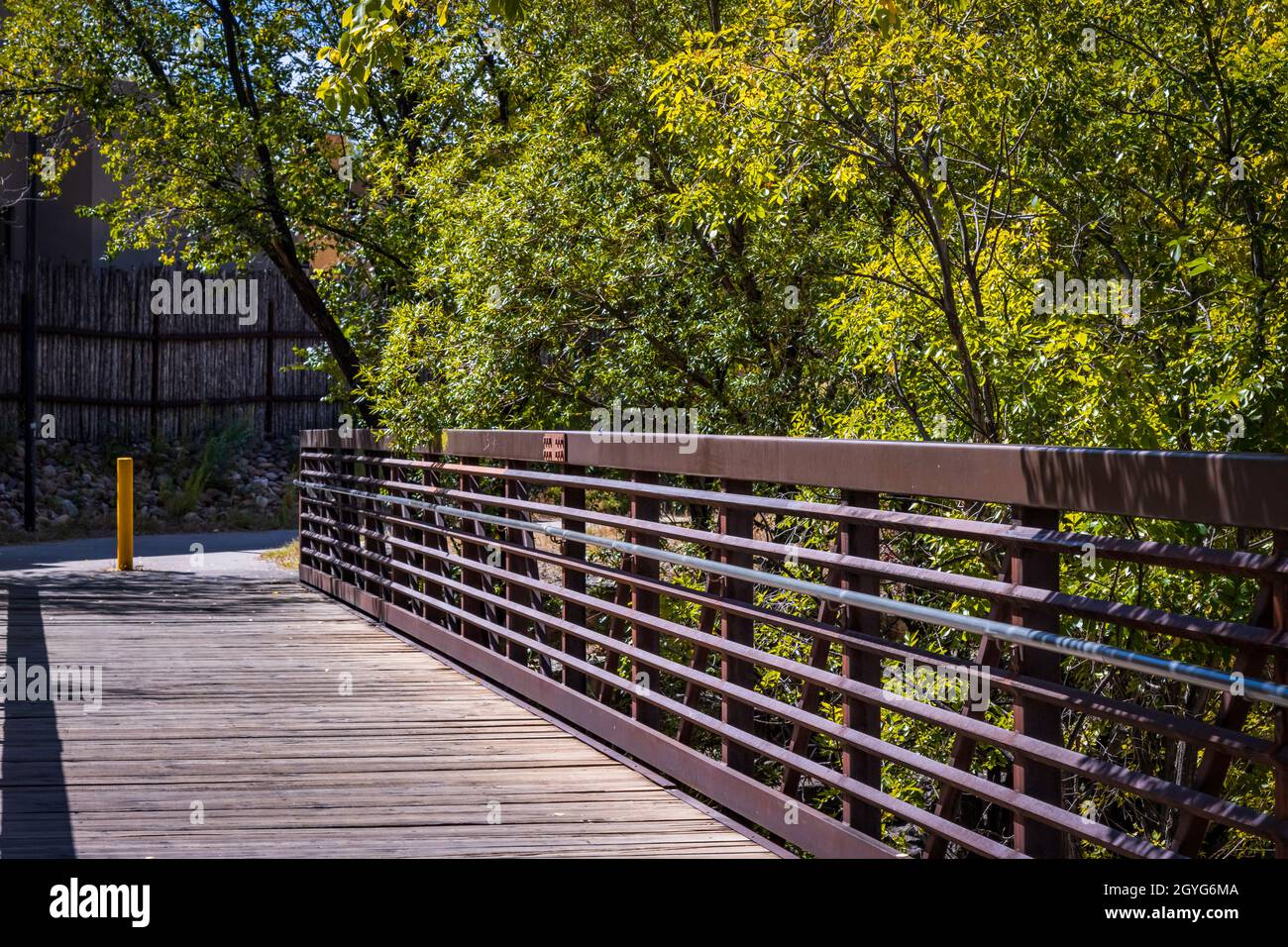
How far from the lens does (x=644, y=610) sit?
276 inches

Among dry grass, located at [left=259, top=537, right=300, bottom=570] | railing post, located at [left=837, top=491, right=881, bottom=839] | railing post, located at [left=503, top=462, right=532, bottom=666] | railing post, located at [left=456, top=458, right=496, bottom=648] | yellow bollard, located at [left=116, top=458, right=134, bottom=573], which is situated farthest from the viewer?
dry grass, located at [left=259, top=537, right=300, bottom=570]

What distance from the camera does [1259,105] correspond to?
8.46 m

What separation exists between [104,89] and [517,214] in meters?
6.84

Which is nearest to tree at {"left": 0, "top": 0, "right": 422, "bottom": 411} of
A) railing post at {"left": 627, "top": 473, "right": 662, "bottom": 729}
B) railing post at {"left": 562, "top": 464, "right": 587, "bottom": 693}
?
railing post at {"left": 562, "top": 464, "right": 587, "bottom": 693}

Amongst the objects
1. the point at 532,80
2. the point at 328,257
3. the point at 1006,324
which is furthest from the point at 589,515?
the point at 328,257

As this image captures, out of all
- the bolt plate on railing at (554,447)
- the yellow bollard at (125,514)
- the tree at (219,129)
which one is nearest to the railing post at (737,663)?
the bolt plate on railing at (554,447)

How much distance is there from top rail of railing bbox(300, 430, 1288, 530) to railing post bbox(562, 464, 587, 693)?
3.60 ft

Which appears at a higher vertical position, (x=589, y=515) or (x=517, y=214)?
(x=517, y=214)

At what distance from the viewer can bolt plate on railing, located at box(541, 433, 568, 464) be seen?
25.5 ft

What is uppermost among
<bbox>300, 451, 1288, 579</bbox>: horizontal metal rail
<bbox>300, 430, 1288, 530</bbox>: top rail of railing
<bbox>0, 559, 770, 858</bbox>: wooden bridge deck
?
<bbox>300, 430, 1288, 530</bbox>: top rail of railing

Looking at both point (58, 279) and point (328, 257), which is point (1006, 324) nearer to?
point (58, 279)

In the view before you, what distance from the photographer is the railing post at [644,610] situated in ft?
22.5

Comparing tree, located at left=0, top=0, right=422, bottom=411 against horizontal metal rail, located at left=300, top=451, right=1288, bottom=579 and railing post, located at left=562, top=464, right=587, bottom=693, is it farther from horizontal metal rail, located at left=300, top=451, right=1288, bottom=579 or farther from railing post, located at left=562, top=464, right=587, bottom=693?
horizontal metal rail, located at left=300, top=451, right=1288, bottom=579

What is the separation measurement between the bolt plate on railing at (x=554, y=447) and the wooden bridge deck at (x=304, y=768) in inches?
53.3
